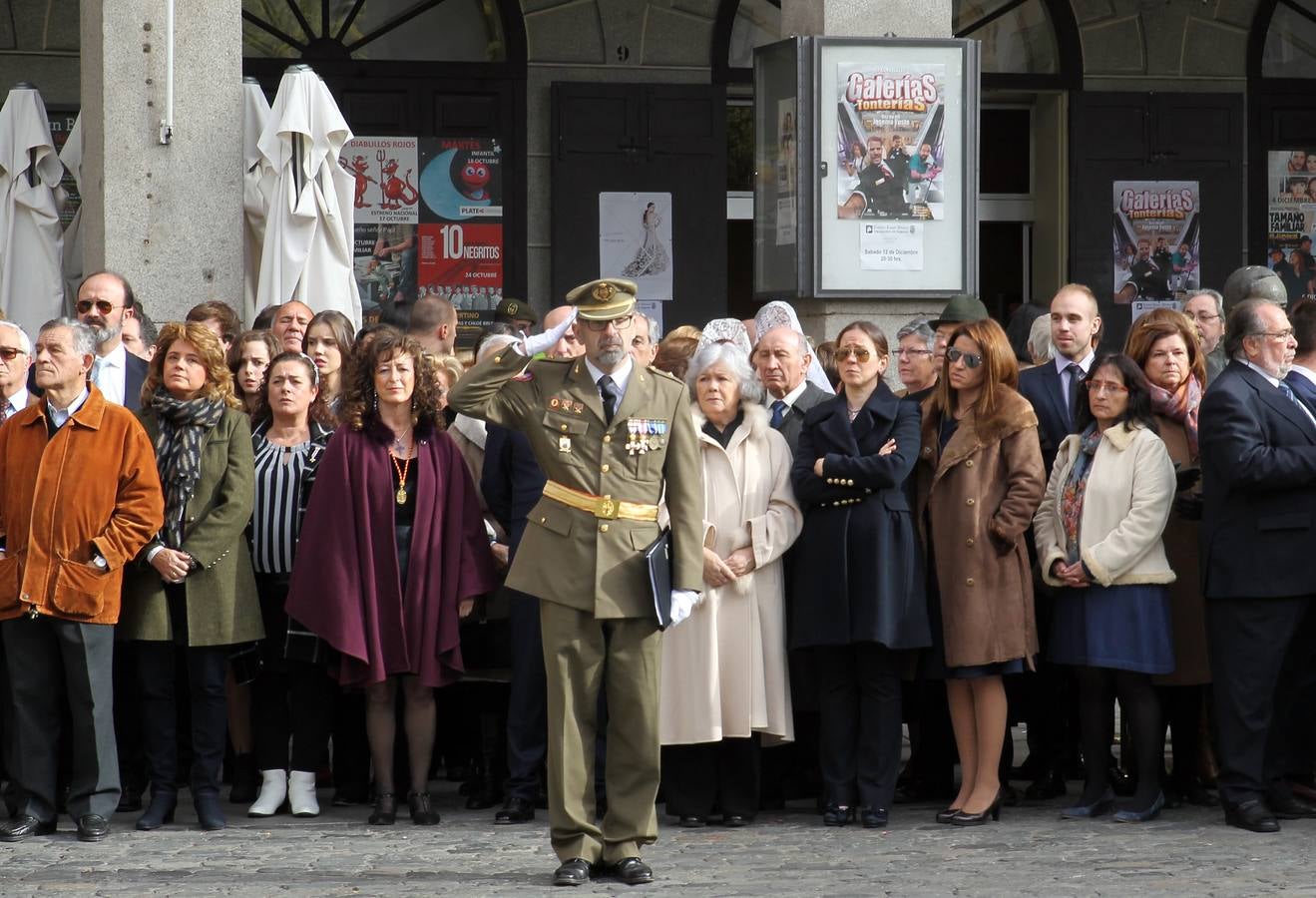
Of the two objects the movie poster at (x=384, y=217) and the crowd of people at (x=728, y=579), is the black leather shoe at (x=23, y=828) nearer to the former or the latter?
the crowd of people at (x=728, y=579)

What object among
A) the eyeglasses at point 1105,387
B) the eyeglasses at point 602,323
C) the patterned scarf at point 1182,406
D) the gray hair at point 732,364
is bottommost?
the patterned scarf at point 1182,406

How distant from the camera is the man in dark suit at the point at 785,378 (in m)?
9.04

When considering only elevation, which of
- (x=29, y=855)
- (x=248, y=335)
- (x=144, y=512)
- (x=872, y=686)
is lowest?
(x=29, y=855)

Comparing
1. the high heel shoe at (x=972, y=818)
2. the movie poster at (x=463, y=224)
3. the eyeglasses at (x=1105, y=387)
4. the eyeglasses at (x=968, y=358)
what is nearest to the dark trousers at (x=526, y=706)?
the high heel shoe at (x=972, y=818)

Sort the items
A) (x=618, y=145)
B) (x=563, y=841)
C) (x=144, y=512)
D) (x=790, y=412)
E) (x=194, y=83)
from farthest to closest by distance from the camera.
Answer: (x=618, y=145) < (x=194, y=83) < (x=790, y=412) < (x=144, y=512) < (x=563, y=841)

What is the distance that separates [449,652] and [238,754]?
1164 millimetres

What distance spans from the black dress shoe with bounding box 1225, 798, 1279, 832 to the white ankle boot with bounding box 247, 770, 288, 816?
3798mm

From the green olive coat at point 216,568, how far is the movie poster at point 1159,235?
9095 millimetres

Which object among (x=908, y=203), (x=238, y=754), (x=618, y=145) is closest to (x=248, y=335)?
(x=238, y=754)

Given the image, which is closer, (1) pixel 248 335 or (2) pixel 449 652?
(2) pixel 449 652

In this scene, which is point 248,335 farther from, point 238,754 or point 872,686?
point 872,686

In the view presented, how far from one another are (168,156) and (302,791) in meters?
4.17

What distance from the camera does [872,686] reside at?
863cm

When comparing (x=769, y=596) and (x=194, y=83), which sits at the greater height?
(x=194, y=83)
